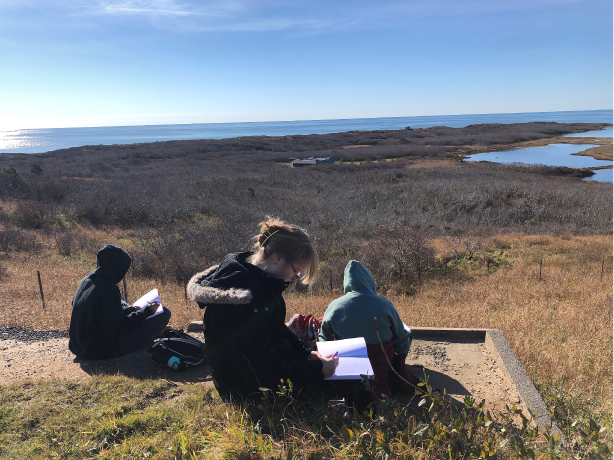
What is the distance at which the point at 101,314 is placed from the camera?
3871mm

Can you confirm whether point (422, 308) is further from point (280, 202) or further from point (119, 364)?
point (280, 202)

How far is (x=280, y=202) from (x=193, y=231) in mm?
5698

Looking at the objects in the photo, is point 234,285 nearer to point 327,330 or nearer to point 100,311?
point 327,330

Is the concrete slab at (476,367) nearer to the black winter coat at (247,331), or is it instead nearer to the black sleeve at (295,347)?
the black sleeve at (295,347)

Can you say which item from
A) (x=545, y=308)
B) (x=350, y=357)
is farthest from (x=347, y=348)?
(x=545, y=308)

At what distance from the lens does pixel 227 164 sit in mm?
33844

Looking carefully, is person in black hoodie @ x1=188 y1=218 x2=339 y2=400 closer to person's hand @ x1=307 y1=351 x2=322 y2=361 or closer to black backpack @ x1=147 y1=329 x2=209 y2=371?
person's hand @ x1=307 y1=351 x2=322 y2=361

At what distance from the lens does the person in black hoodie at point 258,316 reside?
2424 mm

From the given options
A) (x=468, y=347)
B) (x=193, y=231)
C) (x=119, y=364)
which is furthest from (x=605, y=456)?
(x=193, y=231)

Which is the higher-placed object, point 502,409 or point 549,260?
point 502,409

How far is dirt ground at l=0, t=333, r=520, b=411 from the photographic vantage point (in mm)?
3484

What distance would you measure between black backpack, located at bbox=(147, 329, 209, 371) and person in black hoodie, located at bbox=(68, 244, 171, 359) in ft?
1.23

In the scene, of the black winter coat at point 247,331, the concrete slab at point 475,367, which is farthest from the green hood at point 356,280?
the concrete slab at point 475,367

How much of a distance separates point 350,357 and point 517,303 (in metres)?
5.37
